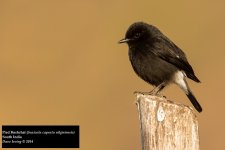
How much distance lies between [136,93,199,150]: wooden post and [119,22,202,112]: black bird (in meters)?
3.58

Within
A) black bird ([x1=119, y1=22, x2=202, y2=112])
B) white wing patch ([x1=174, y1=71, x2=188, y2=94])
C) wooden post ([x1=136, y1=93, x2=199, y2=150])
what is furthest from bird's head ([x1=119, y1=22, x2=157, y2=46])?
wooden post ([x1=136, y1=93, x2=199, y2=150])

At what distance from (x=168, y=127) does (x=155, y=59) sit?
395 cm

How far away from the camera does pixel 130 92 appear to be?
22.0 meters

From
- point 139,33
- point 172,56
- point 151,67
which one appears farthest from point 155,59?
point 139,33

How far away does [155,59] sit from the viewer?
12.6 m

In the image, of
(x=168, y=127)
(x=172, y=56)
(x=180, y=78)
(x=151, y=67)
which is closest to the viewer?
(x=168, y=127)

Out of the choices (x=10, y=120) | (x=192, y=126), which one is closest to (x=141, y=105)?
(x=192, y=126)

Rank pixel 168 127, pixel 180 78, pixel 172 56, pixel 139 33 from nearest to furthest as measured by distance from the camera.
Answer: pixel 168 127
pixel 172 56
pixel 139 33
pixel 180 78

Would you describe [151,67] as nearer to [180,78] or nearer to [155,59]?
[155,59]

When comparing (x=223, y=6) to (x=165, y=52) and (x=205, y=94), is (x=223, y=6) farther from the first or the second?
(x=165, y=52)

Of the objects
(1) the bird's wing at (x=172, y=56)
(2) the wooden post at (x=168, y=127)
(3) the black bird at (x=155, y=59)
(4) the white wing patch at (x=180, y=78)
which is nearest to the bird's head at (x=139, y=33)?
(3) the black bird at (x=155, y=59)

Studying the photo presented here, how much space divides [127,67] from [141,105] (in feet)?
49.1

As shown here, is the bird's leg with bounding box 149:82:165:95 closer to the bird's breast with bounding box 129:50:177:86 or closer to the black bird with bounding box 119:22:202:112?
the black bird with bounding box 119:22:202:112

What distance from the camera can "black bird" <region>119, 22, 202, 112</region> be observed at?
12531 millimetres
